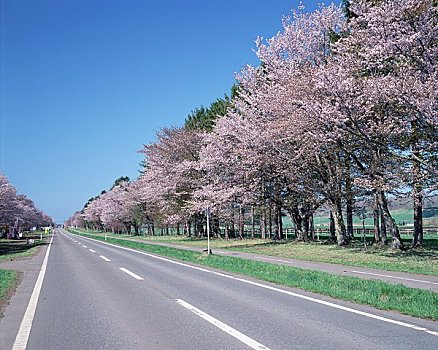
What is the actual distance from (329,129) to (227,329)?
55.2ft

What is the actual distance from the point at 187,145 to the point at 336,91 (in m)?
31.8

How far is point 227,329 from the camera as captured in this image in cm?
730

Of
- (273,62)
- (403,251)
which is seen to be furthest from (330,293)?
(273,62)

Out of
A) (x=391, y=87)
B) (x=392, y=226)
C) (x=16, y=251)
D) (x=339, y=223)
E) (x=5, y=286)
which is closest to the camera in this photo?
(x=5, y=286)

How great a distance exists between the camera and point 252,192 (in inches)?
1465

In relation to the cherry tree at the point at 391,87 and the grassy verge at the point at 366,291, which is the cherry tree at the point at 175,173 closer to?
the cherry tree at the point at 391,87

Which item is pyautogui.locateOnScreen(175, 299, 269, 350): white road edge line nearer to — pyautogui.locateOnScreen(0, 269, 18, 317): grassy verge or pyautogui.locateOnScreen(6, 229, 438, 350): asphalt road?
pyautogui.locateOnScreen(6, 229, 438, 350): asphalt road

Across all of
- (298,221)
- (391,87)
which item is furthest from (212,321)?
(298,221)

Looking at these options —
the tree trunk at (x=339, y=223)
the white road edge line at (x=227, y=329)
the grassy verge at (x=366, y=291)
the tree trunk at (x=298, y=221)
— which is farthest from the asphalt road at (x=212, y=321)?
the tree trunk at (x=298, y=221)

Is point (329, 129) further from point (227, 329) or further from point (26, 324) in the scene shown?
point (26, 324)

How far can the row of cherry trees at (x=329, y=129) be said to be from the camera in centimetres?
1927

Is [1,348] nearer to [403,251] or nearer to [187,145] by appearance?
[403,251]

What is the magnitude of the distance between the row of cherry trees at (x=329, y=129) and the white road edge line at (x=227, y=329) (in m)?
12.8

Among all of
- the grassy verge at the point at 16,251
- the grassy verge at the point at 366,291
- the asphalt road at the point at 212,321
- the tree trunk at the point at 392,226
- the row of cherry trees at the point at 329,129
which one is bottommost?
the grassy verge at the point at 16,251
